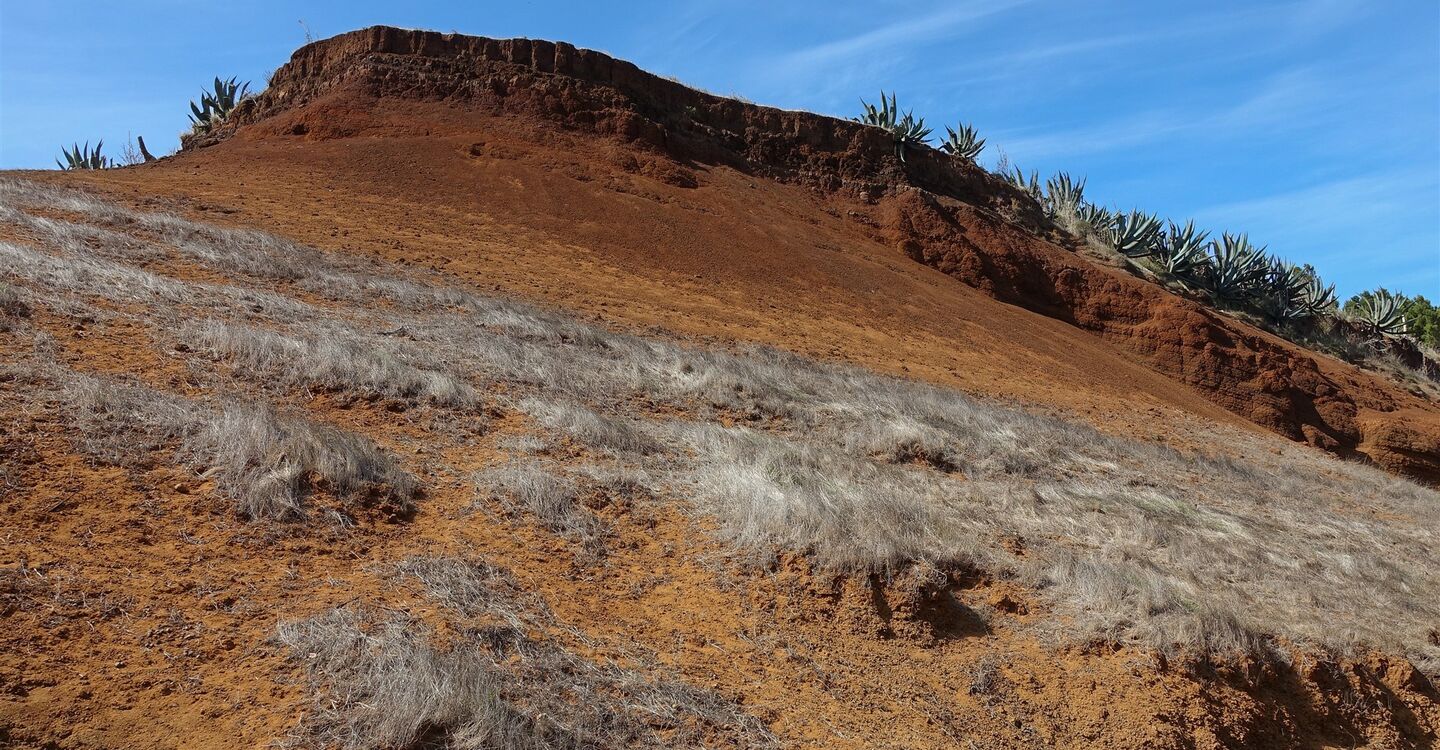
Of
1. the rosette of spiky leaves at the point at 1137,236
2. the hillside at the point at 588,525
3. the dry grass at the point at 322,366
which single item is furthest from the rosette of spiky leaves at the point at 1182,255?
the dry grass at the point at 322,366

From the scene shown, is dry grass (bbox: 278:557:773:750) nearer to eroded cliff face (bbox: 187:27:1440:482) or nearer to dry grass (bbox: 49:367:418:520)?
dry grass (bbox: 49:367:418:520)

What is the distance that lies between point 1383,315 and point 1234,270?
625 centimetres

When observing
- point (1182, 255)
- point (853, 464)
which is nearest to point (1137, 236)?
point (1182, 255)

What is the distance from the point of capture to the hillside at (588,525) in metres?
3.81

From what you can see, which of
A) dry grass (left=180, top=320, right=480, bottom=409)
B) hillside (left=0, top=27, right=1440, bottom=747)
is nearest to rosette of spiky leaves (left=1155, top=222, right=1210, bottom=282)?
hillside (left=0, top=27, right=1440, bottom=747)

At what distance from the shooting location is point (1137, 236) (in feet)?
86.6

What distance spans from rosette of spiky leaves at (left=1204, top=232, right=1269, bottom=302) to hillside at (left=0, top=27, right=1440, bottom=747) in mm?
13339

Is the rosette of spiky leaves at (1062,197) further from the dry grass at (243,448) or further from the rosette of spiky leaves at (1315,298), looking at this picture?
the dry grass at (243,448)

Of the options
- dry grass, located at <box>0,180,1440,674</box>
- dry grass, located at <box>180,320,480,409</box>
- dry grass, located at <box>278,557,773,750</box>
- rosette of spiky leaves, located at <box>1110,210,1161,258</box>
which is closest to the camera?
dry grass, located at <box>278,557,773,750</box>

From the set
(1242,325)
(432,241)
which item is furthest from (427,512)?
(1242,325)

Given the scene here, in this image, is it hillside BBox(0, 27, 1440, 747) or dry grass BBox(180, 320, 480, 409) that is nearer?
hillside BBox(0, 27, 1440, 747)

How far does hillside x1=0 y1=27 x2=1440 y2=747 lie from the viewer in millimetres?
3814

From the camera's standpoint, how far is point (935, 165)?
25.4 m

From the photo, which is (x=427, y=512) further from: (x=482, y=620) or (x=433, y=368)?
(x=433, y=368)
